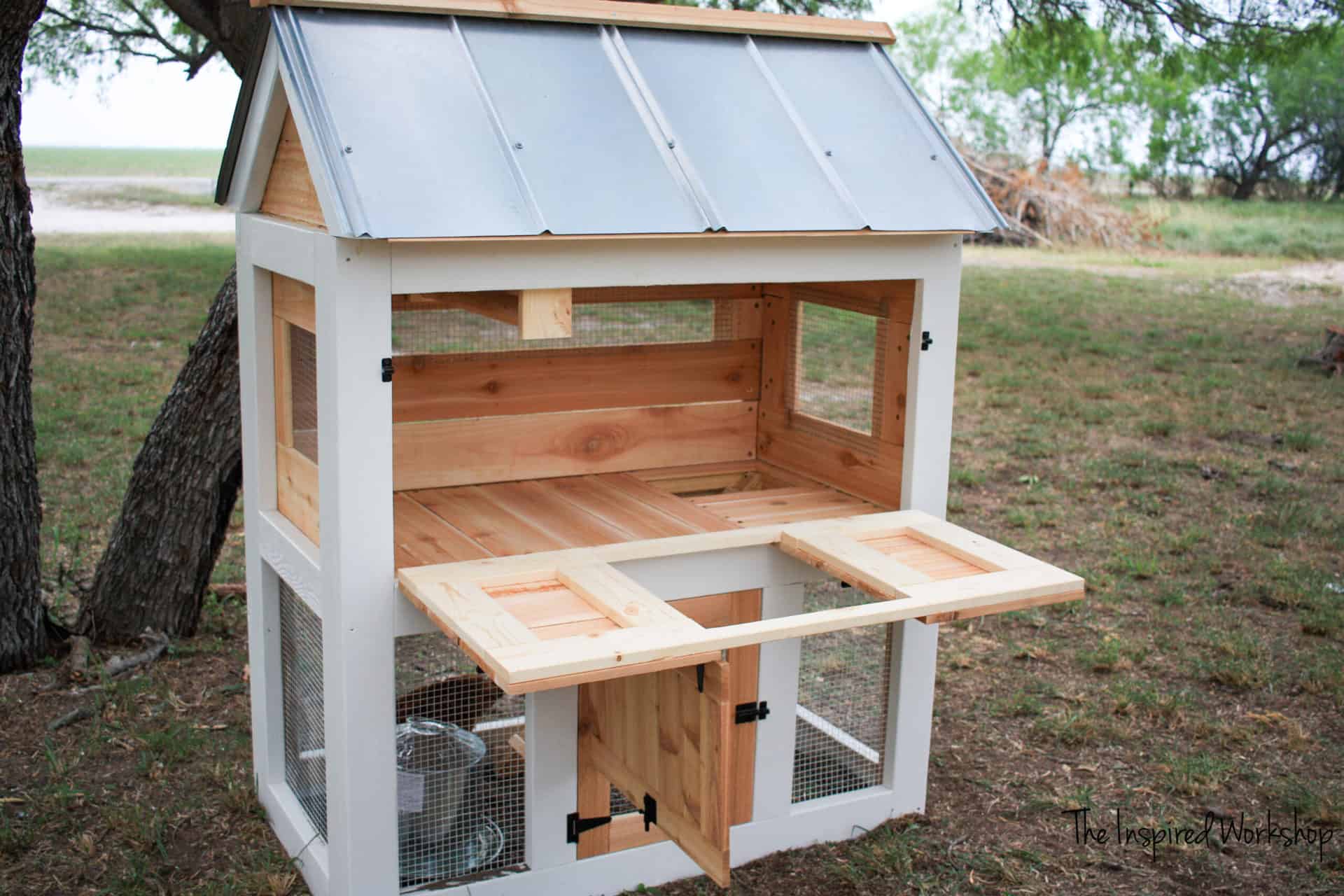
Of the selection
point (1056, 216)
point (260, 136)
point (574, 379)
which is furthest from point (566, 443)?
point (1056, 216)

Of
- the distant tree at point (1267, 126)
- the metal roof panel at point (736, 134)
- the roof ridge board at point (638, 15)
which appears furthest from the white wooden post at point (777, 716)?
the distant tree at point (1267, 126)

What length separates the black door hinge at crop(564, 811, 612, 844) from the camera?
9.64ft

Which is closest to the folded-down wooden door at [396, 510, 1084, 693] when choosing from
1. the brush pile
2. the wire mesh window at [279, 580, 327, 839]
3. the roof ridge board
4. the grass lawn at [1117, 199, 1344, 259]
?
the wire mesh window at [279, 580, 327, 839]

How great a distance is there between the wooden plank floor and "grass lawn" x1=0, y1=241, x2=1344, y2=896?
84 cm

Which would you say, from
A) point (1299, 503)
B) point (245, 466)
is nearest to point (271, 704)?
point (245, 466)

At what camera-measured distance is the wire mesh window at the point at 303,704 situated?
9.98 feet

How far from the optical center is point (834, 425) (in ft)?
11.6

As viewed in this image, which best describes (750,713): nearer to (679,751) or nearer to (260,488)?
(679,751)

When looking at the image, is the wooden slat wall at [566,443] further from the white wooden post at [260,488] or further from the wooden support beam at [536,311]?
the wooden support beam at [536,311]

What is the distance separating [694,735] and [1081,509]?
4329 millimetres

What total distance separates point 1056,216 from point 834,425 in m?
15.9

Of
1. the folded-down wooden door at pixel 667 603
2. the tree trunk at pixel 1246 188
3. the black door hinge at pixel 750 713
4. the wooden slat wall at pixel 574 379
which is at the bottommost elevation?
the black door hinge at pixel 750 713

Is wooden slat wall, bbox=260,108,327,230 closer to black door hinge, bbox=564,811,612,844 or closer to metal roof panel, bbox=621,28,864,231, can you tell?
metal roof panel, bbox=621,28,864,231

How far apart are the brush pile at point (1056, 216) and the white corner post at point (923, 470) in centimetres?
1560
